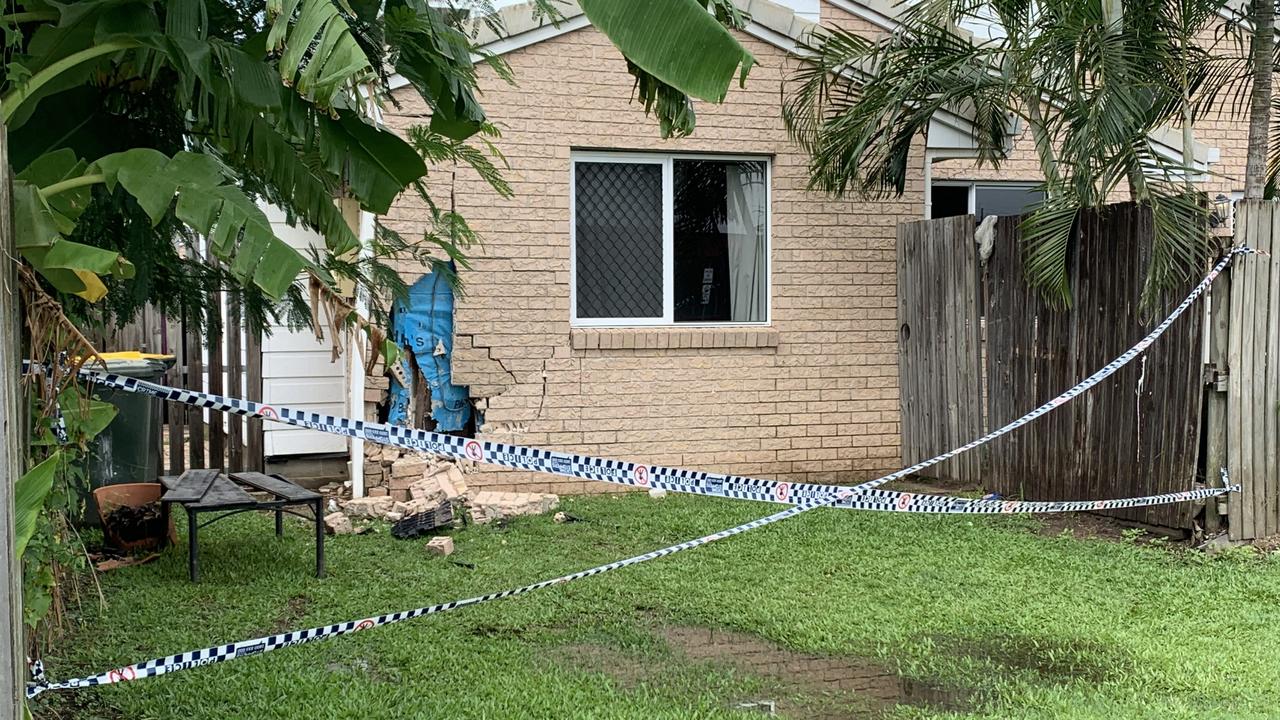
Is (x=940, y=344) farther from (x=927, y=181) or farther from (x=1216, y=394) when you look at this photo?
(x=1216, y=394)

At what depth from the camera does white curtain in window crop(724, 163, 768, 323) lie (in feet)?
32.4

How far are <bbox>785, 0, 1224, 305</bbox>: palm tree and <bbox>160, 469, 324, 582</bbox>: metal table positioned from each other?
188 inches

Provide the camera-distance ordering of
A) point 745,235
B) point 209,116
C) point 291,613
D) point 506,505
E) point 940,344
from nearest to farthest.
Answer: point 209,116 → point 291,613 → point 506,505 → point 940,344 → point 745,235

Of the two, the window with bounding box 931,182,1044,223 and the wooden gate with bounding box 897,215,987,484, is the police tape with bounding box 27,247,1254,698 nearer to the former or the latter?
the wooden gate with bounding box 897,215,987,484

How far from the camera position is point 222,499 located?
22.2 ft

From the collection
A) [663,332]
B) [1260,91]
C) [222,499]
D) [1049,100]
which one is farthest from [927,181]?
[222,499]

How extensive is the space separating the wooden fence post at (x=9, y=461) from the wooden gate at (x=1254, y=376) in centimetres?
676

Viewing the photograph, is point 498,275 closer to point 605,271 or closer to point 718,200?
point 605,271

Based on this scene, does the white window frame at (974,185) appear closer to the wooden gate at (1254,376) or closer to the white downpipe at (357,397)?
the wooden gate at (1254,376)

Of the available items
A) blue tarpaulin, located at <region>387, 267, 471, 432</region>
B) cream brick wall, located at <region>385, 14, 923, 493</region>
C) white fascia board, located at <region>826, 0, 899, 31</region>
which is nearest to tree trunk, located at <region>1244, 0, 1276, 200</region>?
cream brick wall, located at <region>385, 14, 923, 493</region>

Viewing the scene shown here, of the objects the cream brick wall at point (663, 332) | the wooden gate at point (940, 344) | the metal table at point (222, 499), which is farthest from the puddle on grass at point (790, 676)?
the wooden gate at point (940, 344)

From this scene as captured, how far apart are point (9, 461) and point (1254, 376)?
22.9ft

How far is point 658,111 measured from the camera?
4.48m

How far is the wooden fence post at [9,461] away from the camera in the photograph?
2926 mm
